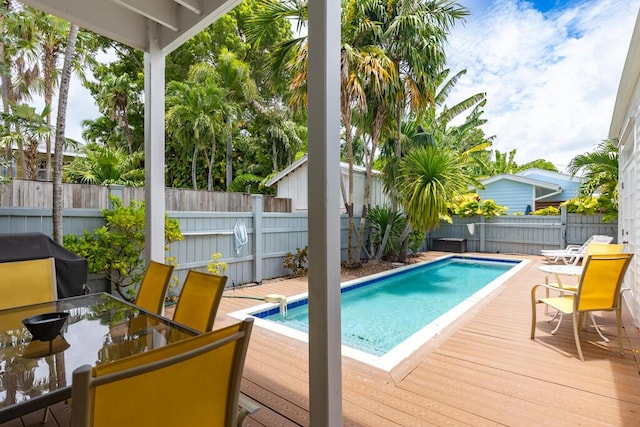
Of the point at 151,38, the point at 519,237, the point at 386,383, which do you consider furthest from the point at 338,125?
the point at 519,237

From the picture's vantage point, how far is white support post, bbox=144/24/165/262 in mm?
3449

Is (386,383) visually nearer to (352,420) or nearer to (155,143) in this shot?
(352,420)

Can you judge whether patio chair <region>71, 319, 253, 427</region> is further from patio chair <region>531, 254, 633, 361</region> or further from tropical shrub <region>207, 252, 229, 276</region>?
tropical shrub <region>207, 252, 229, 276</region>

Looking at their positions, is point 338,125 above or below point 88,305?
above

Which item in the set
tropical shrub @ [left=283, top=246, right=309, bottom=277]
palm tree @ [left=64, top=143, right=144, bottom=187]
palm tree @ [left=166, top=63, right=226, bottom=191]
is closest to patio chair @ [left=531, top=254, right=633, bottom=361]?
tropical shrub @ [left=283, top=246, right=309, bottom=277]

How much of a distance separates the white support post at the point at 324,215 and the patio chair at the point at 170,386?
23.2 inches

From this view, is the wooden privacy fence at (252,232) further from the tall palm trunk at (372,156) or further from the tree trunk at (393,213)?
the tree trunk at (393,213)

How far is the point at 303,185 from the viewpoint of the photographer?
1201 cm

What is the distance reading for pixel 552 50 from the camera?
46.2 feet

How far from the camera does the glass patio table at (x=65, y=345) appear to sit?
1.10 m

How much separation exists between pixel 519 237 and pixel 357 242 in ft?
19.6

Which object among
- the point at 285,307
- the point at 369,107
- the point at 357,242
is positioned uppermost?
the point at 369,107

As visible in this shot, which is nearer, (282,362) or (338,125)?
(338,125)

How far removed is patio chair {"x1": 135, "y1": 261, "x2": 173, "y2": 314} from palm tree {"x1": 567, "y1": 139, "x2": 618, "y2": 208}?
9.90m
